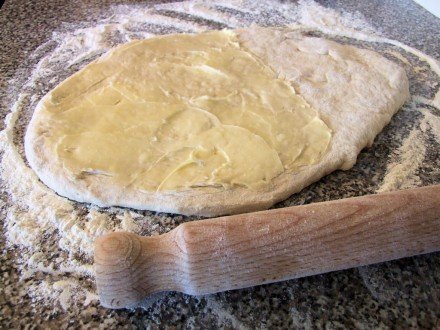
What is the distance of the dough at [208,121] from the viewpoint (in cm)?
92

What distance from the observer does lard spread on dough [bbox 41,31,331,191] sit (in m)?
0.94

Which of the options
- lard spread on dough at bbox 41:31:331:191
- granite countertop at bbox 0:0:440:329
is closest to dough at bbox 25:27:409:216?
lard spread on dough at bbox 41:31:331:191

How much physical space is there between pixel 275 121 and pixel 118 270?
0.59 metres

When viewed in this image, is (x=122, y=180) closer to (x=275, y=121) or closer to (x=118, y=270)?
(x=118, y=270)

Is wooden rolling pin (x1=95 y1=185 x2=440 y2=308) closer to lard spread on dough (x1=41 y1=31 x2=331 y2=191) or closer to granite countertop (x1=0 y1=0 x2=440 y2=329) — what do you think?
granite countertop (x1=0 y1=0 x2=440 y2=329)

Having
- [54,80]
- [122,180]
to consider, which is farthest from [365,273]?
[54,80]

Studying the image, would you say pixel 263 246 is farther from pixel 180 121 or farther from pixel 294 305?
pixel 180 121

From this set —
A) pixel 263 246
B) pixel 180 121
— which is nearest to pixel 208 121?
pixel 180 121

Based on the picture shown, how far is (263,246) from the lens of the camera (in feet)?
2.40

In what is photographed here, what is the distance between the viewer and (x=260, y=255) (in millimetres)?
733

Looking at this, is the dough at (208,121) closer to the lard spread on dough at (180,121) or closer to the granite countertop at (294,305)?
the lard spread on dough at (180,121)

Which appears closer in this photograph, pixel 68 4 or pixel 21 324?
pixel 21 324

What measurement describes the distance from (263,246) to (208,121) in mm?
427

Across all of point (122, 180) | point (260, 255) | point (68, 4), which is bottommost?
point (68, 4)
